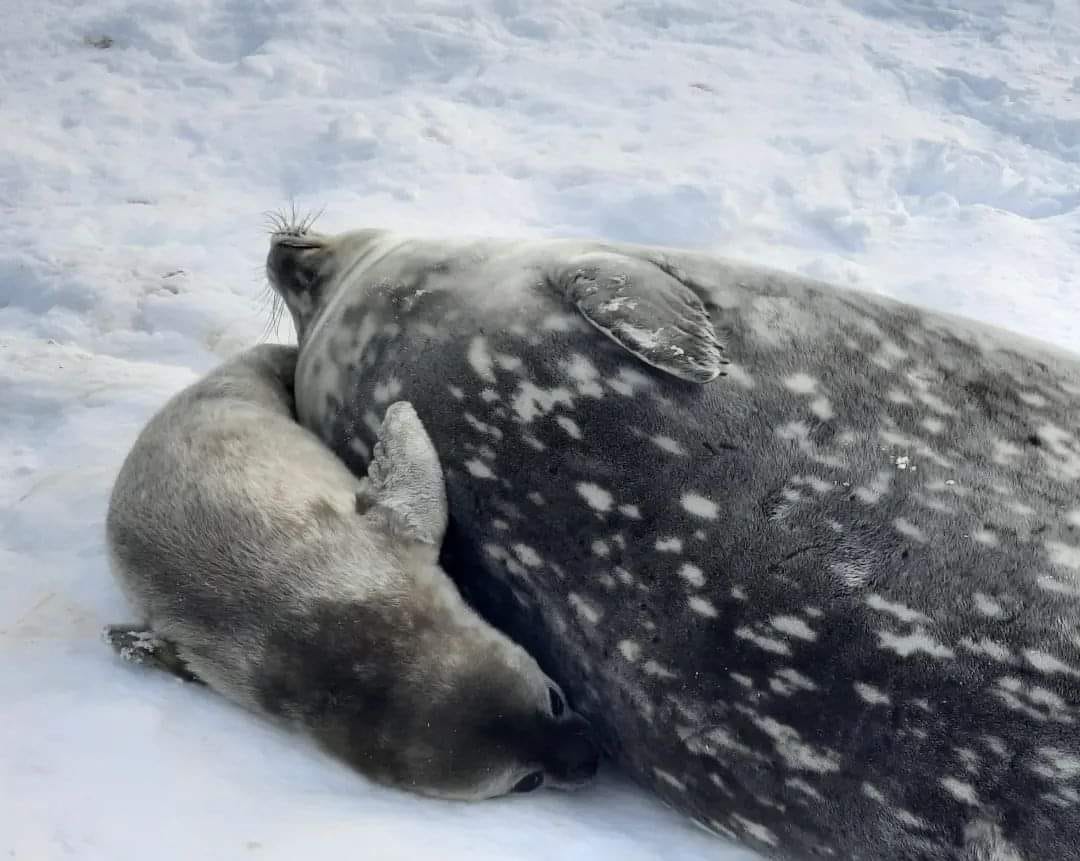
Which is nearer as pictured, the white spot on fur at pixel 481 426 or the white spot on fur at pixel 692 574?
the white spot on fur at pixel 692 574

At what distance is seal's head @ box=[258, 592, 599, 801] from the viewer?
1.99 m

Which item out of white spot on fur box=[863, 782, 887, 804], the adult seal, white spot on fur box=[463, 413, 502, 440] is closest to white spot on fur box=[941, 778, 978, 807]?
the adult seal

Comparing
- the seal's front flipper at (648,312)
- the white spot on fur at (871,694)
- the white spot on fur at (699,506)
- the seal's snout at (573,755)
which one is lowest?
the seal's snout at (573,755)

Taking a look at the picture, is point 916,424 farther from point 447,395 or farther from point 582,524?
point 447,395

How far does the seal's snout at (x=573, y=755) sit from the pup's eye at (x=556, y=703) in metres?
0.03

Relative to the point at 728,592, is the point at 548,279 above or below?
above

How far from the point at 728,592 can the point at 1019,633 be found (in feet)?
1.63

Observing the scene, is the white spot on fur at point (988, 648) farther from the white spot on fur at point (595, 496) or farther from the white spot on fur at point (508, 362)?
the white spot on fur at point (508, 362)

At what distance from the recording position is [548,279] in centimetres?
231

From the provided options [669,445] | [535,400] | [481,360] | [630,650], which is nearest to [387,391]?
[481,360]

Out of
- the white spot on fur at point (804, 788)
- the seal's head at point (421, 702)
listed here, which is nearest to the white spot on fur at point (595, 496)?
the seal's head at point (421, 702)

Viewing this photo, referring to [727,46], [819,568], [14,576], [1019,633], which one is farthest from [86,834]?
[727,46]

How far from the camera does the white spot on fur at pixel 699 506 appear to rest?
194cm

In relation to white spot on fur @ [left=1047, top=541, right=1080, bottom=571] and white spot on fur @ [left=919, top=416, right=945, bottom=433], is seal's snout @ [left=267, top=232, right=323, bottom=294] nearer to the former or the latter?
white spot on fur @ [left=919, top=416, right=945, bottom=433]
